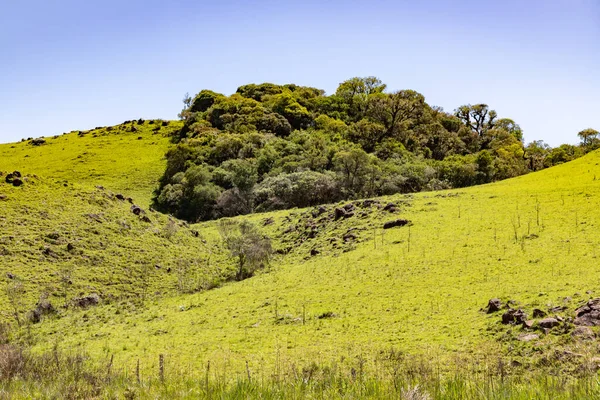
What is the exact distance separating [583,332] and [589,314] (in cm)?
105

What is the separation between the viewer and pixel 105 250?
3083cm

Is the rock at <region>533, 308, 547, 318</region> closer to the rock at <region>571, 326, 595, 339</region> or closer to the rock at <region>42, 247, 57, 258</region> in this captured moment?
the rock at <region>571, 326, 595, 339</region>

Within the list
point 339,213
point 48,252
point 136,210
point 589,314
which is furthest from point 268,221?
point 589,314

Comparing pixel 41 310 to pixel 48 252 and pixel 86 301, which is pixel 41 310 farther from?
pixel 48 252

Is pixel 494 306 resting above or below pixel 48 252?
below

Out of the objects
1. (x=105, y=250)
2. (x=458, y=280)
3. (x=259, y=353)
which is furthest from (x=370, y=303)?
(x=105, y=250)

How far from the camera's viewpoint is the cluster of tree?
57.1 m

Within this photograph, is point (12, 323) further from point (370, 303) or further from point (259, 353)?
point (370, 303)

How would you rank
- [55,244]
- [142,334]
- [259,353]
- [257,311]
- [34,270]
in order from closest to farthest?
1. [259,353]
2. [142,334]
3. [257,311]
4. [34,270]
5. [55,244]

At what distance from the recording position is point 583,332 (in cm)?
1204

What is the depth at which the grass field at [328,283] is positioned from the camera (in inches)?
522

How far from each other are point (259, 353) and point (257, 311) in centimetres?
629

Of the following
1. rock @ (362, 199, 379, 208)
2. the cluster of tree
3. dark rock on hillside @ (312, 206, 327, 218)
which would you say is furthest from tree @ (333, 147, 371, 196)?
rock @ (362, 199, 379, 208)

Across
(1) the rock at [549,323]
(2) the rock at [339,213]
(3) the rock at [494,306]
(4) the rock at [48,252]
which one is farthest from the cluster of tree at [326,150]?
(1) the rock at [549,323]
